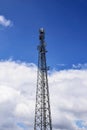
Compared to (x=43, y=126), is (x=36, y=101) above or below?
above

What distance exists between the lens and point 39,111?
336ft

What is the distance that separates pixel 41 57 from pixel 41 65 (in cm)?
259

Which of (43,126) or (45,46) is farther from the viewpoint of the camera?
(45,46)

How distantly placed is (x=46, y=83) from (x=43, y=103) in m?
6.82

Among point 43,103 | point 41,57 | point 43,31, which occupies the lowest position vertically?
point 43,103

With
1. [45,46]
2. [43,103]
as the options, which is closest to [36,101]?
[43,103]

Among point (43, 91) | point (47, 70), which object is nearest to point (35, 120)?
point (43, 91)

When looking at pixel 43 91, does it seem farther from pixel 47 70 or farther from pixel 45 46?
pixel 45 46

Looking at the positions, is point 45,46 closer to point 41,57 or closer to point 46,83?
point 41,57

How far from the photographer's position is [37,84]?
347 ft

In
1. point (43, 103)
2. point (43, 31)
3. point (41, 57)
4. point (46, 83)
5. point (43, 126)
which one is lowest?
point (43, 126)

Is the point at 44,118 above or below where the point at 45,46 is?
below

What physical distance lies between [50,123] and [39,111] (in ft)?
16.3

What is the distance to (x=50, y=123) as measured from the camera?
335ft
